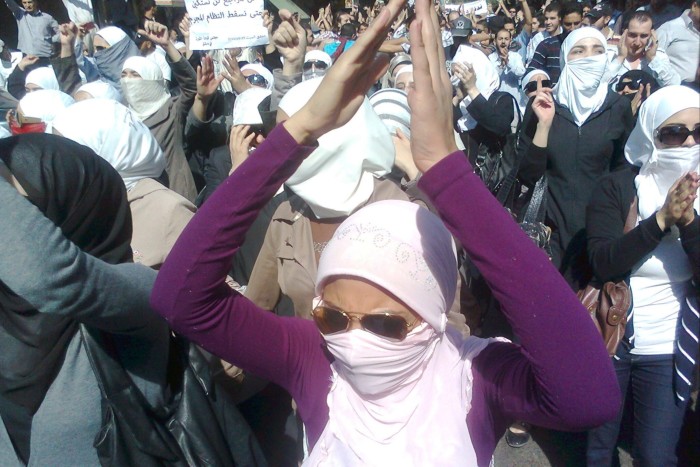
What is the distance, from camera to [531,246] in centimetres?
119

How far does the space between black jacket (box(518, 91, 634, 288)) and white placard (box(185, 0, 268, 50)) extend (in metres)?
2.46

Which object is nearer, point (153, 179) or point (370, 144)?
point (370, 144)

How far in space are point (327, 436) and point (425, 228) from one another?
0.53m

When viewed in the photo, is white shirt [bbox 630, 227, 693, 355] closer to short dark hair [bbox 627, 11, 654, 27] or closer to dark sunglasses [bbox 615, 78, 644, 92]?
dark sunglasses [bbox 615, 78, 644, 92]

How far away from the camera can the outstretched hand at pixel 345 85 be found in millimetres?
1199

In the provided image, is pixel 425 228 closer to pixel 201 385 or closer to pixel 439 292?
pixel 439 292

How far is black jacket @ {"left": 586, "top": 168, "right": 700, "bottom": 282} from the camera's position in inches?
94.0

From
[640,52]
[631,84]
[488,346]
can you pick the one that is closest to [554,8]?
[640,52]

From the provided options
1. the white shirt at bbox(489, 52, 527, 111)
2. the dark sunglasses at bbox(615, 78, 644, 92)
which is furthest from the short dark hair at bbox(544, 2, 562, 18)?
the dark sunglasses at bbox(615, 78, 644, 92)

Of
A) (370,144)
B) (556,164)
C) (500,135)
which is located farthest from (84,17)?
(370,144)

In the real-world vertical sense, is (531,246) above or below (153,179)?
above

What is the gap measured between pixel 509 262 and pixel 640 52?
5.26 meters

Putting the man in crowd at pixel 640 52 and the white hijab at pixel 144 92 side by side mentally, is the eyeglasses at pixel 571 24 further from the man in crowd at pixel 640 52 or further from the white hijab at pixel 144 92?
the white hijab at pixel 144 92

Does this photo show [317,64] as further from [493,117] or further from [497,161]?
[497,161]
